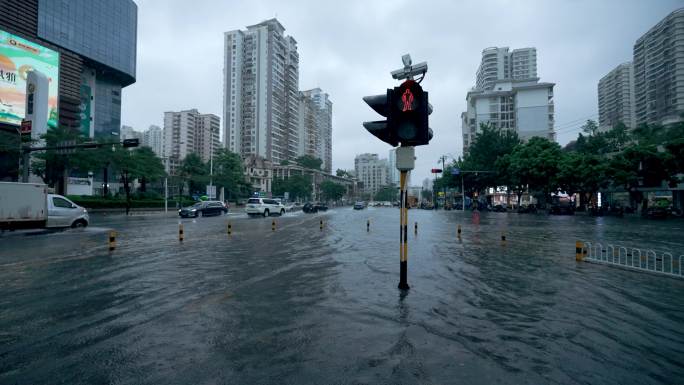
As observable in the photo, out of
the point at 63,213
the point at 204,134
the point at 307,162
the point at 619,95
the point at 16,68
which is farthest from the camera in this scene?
the point at 204,134

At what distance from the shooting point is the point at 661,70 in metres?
93.8

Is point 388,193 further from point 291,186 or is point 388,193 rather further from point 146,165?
point 146,165

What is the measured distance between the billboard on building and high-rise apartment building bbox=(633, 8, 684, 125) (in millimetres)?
117750

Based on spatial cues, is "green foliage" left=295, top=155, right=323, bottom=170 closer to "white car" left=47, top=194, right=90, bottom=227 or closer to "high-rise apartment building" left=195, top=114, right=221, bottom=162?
"high-rise apartment building" left=195, top=114, right=221, bottom=162

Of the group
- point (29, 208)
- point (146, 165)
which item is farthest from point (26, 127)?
point (146, 165)

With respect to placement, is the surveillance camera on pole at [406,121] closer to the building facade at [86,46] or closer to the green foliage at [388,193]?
the building facade at [86,46]

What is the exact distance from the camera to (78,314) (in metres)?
5.18

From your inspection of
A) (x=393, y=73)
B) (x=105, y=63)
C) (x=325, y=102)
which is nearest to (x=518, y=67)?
(x=325, y=102)

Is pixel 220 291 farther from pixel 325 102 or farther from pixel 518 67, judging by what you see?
pixel 325 102

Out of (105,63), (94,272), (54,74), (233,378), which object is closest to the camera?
(233,378)

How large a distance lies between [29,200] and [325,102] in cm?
18868

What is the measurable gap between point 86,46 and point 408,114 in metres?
99.1

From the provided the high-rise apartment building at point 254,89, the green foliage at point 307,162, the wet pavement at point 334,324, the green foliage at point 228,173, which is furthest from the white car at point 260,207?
the green foliage at point 307,162

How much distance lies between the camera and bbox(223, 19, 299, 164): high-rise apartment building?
120375 millimetres
